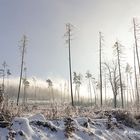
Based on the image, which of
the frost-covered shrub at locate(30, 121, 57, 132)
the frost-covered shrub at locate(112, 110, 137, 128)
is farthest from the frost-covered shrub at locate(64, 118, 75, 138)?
the frost-covered shrub at locate(112, 110, 137, 128)

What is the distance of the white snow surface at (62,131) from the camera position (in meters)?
9.79

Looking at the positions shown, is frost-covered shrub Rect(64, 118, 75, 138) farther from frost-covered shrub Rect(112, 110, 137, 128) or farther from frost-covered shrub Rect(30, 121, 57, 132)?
frost-covered shrub Rect(112, 110, 137, 128)

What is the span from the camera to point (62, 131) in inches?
428

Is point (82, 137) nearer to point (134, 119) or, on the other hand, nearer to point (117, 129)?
point (117, 129)

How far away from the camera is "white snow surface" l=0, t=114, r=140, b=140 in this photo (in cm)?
979

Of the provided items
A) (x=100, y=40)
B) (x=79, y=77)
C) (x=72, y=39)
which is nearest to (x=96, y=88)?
(x=79, y=77)

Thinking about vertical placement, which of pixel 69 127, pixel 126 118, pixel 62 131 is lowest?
pixel 62 131

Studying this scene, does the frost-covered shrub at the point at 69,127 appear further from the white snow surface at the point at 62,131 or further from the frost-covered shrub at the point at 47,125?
the frost-covered shrub at the point at 47,125

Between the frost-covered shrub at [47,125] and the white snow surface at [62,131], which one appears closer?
the white snow surface at [62,131]

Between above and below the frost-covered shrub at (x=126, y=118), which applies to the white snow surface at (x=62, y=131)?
below

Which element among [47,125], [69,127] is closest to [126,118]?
[69,127]

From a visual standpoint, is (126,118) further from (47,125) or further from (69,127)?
(47,125)

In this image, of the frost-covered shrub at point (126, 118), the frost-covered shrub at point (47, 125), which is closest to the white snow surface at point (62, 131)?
the frost-covered shrub at point (47, 125)

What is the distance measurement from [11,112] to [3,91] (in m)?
0.76
